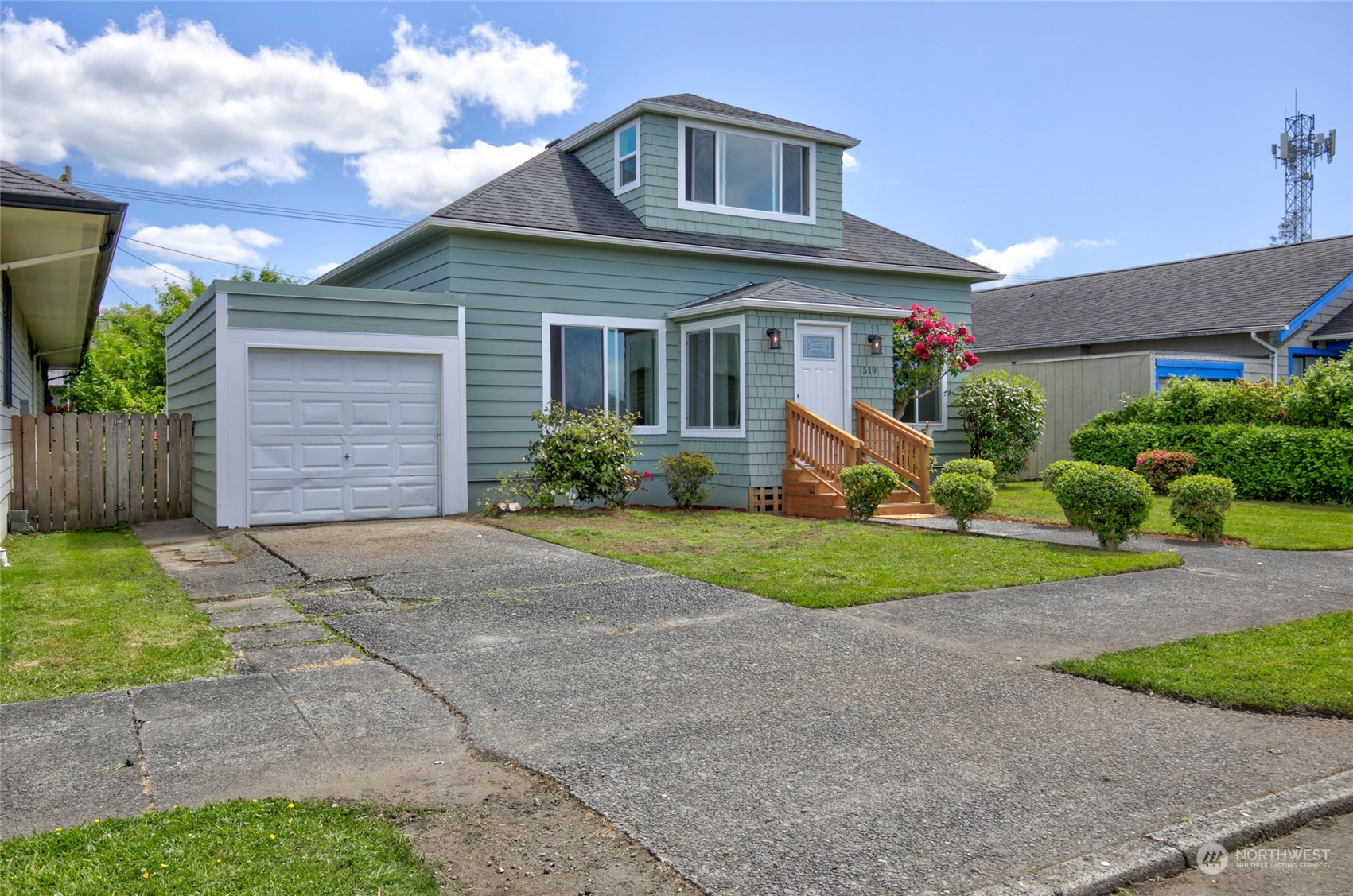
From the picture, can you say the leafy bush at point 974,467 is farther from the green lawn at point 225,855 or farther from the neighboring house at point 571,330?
the green lawn at point 225,855

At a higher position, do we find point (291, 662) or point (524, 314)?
point (524, 314)

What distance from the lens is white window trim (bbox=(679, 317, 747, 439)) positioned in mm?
13922

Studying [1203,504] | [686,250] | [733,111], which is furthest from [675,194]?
[1203,504]

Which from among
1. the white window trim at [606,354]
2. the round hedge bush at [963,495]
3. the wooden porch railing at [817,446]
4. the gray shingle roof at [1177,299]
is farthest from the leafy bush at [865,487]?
the gray shingle roof at [1177,299]

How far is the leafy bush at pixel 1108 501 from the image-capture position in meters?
9.84

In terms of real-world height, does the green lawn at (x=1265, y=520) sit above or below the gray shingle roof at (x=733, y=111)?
below

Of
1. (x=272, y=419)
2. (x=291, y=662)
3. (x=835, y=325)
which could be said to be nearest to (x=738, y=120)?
(x=835, y=325)

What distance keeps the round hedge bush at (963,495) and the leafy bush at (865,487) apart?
34.5 inches

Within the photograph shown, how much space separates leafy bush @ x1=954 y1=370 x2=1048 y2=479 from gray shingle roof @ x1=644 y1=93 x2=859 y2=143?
16.5 ft

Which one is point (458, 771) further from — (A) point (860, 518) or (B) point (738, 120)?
(B) point (738, 120)

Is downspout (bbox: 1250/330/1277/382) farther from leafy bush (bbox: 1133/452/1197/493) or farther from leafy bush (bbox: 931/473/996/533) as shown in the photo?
leafy bush (bbox: 931/473/996/533)

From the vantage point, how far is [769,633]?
21.0 feet

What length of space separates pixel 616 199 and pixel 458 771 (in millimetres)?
12980

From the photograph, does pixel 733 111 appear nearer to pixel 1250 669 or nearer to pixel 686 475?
pixel 686 475
